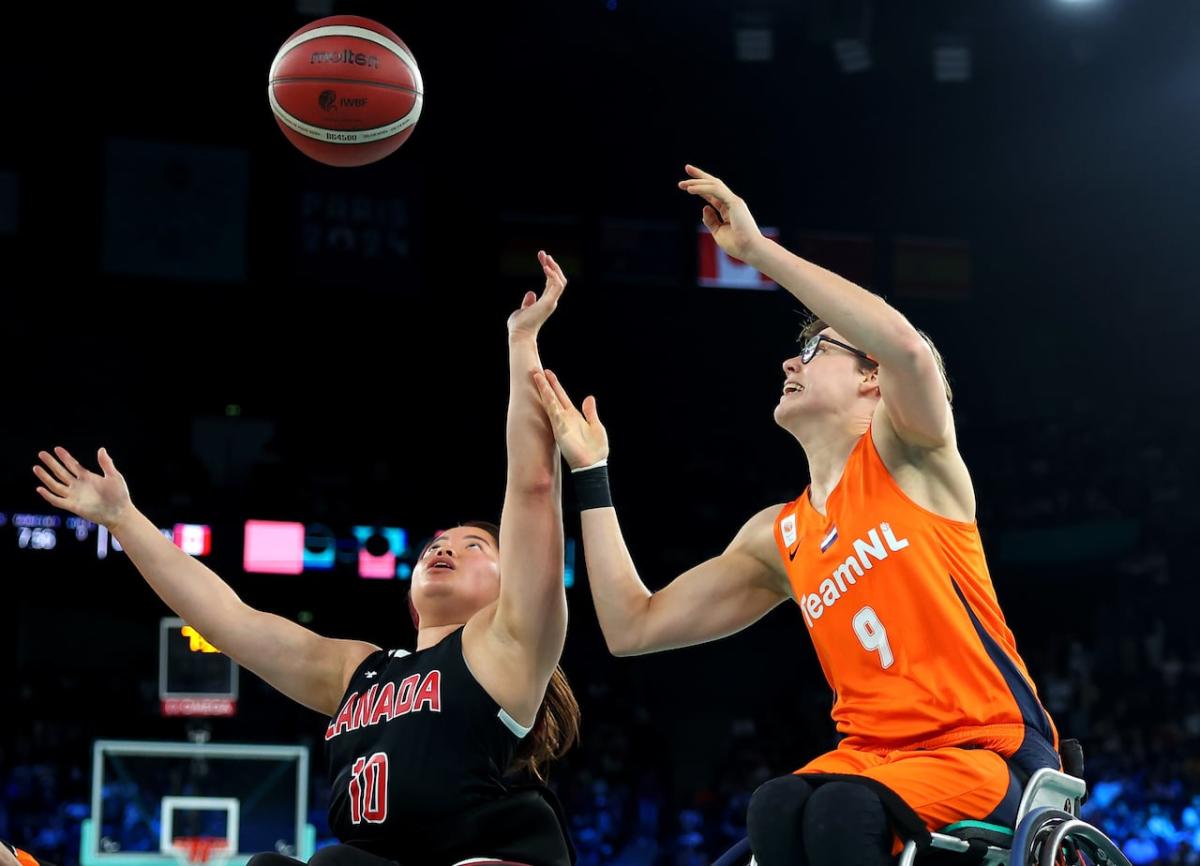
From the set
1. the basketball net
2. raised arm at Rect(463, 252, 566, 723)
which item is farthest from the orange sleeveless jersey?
the basketball net

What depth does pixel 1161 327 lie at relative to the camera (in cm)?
1908

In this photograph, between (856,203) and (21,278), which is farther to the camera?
(856,203)

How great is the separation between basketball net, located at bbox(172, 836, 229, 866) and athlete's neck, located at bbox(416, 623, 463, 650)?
23.9 ft

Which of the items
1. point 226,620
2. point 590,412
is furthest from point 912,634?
point 226,620

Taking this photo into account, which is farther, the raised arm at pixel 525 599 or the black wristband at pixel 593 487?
the black wristband at pixel 593 487

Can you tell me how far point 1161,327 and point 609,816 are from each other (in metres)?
10.2

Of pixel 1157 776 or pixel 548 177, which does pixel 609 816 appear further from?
pixel 548 177

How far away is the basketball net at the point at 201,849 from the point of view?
10.1 meters

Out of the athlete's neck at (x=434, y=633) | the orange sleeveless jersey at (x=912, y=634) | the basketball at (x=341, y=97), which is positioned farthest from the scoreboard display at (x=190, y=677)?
the orange sleeveless jersey at (x=912, y=634)

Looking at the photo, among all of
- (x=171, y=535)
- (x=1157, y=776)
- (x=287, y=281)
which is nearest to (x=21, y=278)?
(x=287, y=281)

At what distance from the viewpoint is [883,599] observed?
2982 millimetres

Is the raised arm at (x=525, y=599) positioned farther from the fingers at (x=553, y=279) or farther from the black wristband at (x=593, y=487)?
the fingers at (x=553, y=279)

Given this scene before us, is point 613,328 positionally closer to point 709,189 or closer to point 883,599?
point 709,189

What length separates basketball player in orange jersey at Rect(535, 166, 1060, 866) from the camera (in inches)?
108
